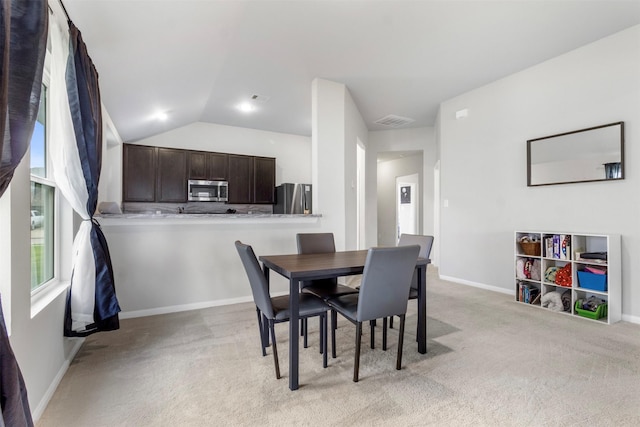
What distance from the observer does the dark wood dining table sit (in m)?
1.76

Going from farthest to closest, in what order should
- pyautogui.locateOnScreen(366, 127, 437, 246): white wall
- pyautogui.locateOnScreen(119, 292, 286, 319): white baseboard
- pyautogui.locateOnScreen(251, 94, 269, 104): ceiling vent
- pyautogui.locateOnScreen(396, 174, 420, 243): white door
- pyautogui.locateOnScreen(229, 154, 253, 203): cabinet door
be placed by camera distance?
pyautogui.locateOnScreen(396, 174, 420, 243): white door < pyautogui.locateOnScreen(366, 127, 437, 246): white wall < pyautogui.locateOnScreen(229, 154, 253, 203): cabinet door < pyautogui.locateOnScreen(251, 94, 269, 104): ceiling vent < pyautogui.locateOnScreen(119, 292, 286, 319): white baseboard

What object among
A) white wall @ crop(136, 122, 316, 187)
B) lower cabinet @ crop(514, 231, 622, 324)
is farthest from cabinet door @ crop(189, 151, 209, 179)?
lower cabinet @ crop(514, 231, 622, 324)

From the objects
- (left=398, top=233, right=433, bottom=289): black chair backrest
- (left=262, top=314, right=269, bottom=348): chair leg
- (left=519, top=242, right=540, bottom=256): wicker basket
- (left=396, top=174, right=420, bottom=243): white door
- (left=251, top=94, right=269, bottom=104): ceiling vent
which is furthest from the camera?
(left=396, top=174, right=420, bottom=243): white door

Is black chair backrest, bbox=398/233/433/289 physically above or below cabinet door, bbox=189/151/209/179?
below

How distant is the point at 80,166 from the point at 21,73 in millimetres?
975

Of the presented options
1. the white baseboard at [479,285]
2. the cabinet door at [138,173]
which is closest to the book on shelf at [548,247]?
the white baseboard at [479,285]

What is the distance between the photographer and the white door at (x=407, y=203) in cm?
688

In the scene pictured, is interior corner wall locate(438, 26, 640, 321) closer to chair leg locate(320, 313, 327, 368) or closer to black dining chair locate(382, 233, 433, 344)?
black dining chair locate(382, 233, 433, 344)

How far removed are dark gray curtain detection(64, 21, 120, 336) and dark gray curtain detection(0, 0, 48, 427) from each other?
83 centimetres

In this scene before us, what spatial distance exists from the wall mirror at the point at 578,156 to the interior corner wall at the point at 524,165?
7 cm

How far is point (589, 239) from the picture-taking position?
124 inches

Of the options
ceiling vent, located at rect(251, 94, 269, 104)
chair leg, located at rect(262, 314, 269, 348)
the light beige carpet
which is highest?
ceiling vent, located at rect(251, 94, 269, 104)

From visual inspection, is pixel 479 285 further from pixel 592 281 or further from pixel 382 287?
pixel 382 287

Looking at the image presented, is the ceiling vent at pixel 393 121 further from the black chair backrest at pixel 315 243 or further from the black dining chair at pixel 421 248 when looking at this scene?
the black chair backrest at pixel 315 243
